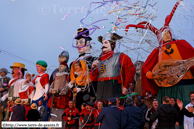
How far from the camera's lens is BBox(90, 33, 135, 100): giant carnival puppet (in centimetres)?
510

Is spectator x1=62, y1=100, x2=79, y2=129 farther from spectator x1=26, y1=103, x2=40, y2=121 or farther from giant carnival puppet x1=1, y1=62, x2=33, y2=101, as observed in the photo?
giant carnival puppet x1=1, y1=62, x2=33, y2=101

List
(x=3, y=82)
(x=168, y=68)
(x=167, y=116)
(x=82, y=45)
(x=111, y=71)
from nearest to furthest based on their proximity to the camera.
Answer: (x=167, y=116) < (x=168, y=68) < (x=111, y=71) < (x=82, y=45) < (x=3, y=82)

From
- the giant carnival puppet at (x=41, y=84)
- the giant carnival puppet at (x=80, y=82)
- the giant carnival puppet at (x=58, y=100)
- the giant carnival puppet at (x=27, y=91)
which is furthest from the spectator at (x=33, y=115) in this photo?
the giant carnival puppet at (x=27, y=91)

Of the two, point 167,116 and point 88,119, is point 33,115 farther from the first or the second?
point 167,116

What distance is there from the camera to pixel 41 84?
273 inches

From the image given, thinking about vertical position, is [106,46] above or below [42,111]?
above

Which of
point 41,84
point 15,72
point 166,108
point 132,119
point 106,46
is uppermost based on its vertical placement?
point 106,46

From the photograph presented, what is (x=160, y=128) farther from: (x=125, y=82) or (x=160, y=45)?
(x=160, y=45)

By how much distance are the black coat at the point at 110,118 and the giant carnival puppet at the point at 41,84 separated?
281cm

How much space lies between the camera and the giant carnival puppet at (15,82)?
7.61 m

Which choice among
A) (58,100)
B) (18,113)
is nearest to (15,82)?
(18,113)

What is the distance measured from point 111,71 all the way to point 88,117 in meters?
1.16

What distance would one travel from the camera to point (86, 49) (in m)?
6.62

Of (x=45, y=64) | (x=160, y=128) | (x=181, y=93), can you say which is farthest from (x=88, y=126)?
(x=45, y=64)
